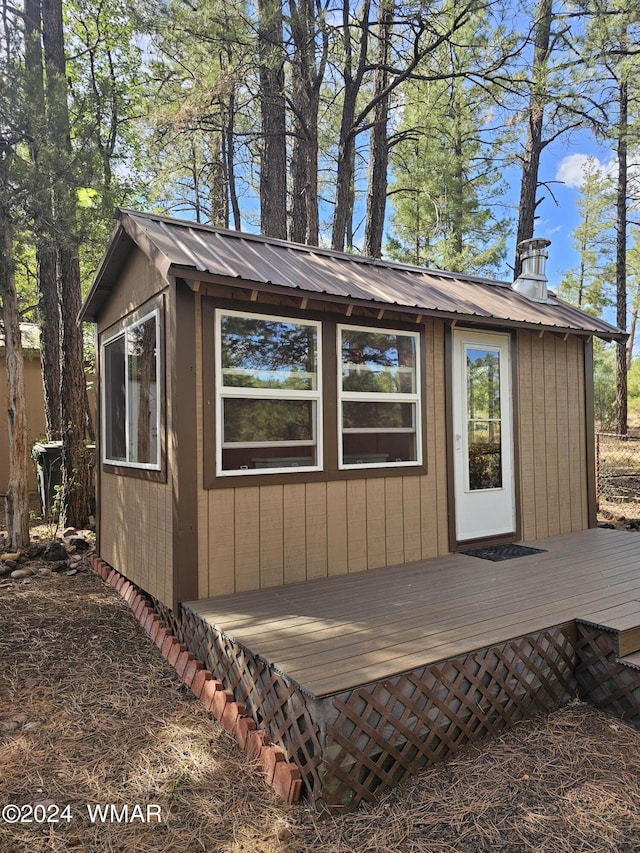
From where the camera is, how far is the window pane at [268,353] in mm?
3707

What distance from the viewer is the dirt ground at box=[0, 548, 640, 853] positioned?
6.27 ft

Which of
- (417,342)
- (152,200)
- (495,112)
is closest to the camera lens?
(417,342)

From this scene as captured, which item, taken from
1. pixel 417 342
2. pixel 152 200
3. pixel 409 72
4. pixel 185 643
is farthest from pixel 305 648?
pixel 152 200

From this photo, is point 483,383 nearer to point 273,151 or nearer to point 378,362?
point 378,362

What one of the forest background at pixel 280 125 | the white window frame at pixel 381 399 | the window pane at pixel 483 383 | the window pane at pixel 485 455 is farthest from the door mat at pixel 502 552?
the forest background at pixel 280 125

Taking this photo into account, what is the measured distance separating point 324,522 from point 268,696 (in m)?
1.62

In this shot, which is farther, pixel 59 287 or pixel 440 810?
pixel 59 287

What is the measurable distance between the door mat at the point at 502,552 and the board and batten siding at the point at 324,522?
11.9 inches

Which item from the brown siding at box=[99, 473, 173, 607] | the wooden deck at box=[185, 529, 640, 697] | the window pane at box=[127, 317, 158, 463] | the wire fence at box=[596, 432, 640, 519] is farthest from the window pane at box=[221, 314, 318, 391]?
the wire fence at box=[596, 432, 640, 519]

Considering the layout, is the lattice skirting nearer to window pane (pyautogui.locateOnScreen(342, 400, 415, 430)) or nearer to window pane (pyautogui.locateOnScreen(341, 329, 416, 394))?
window pane (pyautogui.locateOnScreen(342, 400, 415, 430))

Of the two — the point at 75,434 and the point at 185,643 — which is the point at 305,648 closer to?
the point at 185,643

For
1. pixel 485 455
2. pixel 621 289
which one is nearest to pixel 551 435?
pixel 485 455

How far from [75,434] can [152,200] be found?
599 centimetres

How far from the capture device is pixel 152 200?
34.7 feet
